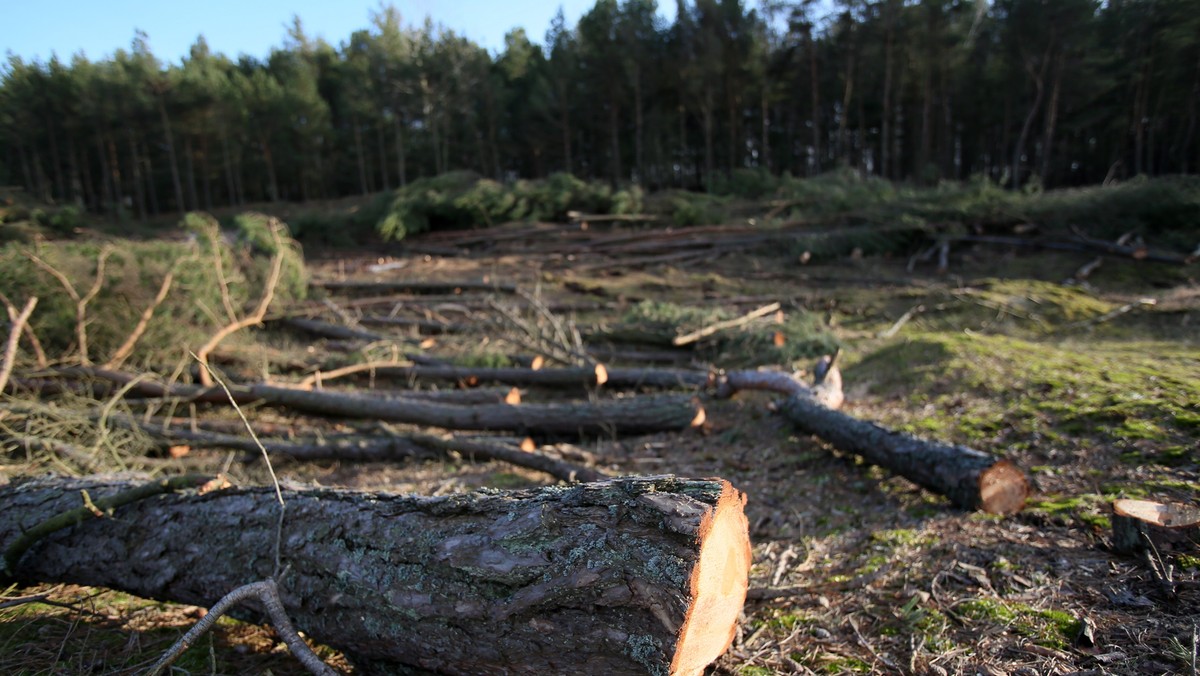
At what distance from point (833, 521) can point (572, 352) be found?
415 cm

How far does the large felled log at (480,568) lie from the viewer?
165 cm

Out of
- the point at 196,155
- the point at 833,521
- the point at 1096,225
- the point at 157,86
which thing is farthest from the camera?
the point at 196,155

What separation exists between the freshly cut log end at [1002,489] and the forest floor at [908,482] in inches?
2.9

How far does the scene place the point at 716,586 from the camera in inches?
67.9

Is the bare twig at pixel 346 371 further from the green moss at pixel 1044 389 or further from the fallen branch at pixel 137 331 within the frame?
the green moss at pixel 1044 389

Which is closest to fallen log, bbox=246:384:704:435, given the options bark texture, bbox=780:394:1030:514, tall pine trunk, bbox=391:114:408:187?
bark texture, bbox=780:394:1030:514

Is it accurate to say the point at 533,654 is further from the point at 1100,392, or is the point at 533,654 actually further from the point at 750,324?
the point at 750,324

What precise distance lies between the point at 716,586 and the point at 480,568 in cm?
68

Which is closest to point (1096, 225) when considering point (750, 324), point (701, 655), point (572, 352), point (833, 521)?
point (750, 324)

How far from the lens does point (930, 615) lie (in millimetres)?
2309

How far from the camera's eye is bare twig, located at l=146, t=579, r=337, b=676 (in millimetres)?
1722

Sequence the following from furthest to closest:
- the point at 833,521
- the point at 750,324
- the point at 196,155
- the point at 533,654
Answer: the point at 196,155
the point at 750,324
the point at 833,521
the point at 533,654

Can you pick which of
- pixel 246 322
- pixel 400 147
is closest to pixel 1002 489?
pixel 246 322

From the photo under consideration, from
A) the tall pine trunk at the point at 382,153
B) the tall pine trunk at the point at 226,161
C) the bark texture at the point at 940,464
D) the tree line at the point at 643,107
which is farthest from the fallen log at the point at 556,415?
the tall pine trunk at the point at 226,161
